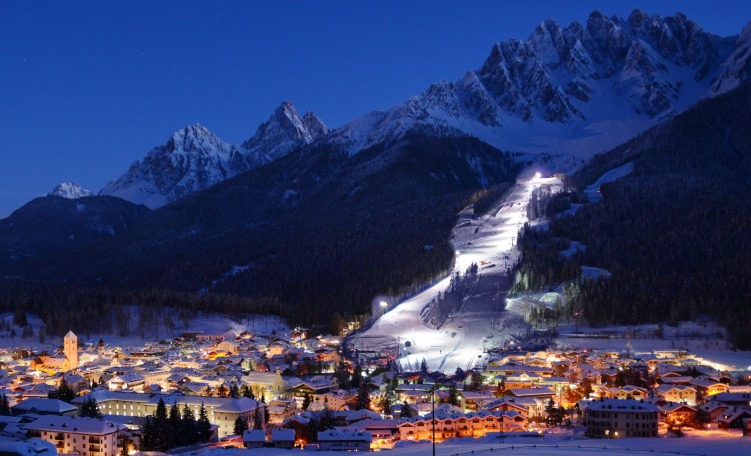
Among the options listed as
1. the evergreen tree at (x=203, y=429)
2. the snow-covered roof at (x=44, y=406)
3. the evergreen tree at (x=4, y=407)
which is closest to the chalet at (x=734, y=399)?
the evergreen tree at (x=203, y=429)

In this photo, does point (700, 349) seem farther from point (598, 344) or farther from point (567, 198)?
point (567, 198)

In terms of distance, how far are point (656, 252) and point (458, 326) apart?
34.8 m

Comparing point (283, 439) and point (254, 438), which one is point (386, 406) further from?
point (254, 438)

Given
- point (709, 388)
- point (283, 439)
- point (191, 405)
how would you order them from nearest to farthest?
point (283, 439) < point (191, 405) < point (709, 388)

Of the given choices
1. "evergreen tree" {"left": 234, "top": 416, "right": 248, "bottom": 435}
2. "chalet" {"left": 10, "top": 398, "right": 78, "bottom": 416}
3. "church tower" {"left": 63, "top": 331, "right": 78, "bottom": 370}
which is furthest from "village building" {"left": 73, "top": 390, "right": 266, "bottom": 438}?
"church tower" {"left": 63, "top": 331, "right": 78, "bottom": 370}

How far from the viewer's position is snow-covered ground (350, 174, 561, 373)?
9369 cm

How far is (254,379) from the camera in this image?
249 ft

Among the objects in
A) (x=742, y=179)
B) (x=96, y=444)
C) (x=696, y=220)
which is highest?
(x=742, y=179)

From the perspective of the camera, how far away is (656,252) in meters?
123

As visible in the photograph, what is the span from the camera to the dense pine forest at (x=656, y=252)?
100062 millimetres

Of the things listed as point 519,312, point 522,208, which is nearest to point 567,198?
point 522,208

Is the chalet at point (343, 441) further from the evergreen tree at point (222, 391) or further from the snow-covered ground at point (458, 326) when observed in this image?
the snow-covered ground at point (458, 326)

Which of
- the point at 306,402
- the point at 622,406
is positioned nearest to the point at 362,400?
the point at 306,402

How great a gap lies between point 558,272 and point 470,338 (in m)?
23.6
